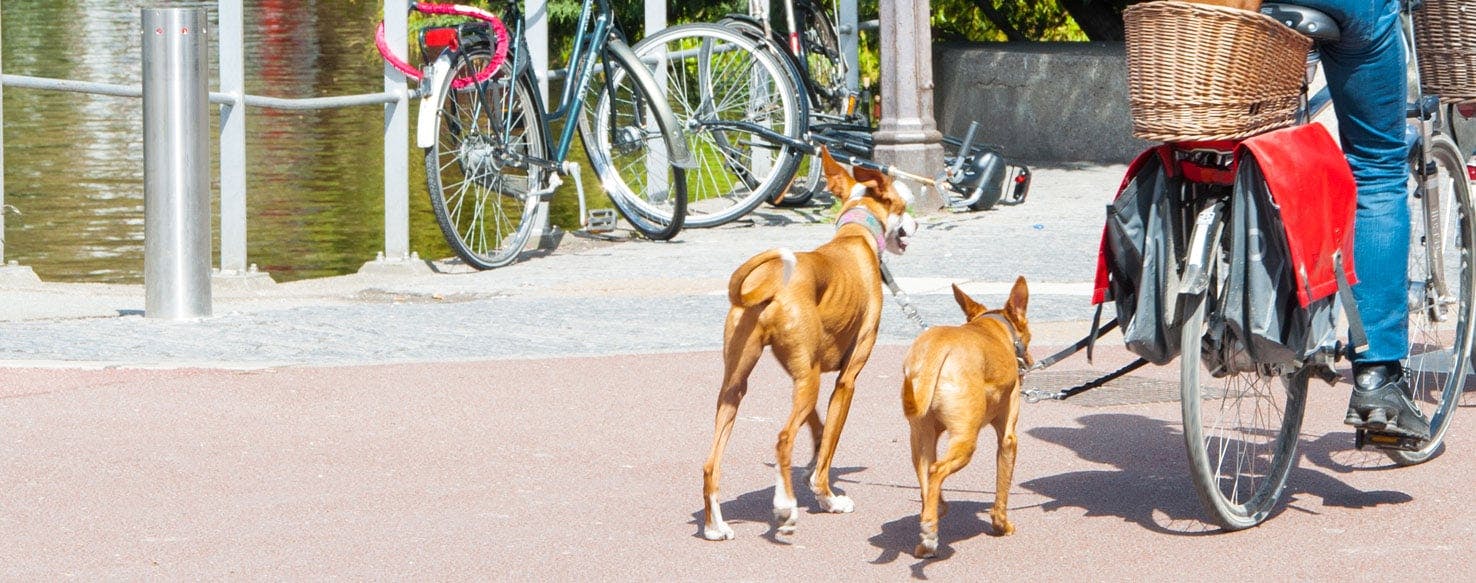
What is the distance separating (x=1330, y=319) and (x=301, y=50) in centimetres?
2831

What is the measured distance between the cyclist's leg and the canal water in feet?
22.3

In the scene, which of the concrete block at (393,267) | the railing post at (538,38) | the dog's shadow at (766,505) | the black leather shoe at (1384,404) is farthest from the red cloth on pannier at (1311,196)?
the railing post at (538,38)

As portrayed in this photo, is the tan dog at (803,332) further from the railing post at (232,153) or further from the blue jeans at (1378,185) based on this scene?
the railing post at (232,153)

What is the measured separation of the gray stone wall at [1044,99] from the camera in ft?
53.0

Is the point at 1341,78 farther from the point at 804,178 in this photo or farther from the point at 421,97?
the point at 804,178

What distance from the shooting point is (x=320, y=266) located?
11102mm

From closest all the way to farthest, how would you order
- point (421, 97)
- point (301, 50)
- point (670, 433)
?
point (670, 433) < point (421, 97) < point (301, 50)

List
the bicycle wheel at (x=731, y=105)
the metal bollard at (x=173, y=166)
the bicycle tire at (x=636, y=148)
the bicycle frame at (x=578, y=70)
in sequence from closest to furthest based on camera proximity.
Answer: the metal bollard at (x=173, y=166), the bicycle frame at (x=578, y=70), the bicycle tire at (x=636, y=148), the bicycle wheel at (x=731, y=105)

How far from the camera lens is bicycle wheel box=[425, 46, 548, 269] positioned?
10219 millimetres

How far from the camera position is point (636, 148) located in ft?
39.0

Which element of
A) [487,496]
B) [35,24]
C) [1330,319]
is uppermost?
[35,24]

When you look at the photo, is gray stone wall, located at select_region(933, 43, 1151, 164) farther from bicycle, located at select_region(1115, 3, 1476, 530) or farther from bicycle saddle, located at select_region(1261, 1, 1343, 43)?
bicycle saddle, located at select_region(1261, 1, 1343, 43)

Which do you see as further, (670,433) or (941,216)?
(941,216)

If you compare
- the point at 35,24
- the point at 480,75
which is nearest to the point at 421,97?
the point at 480,75
